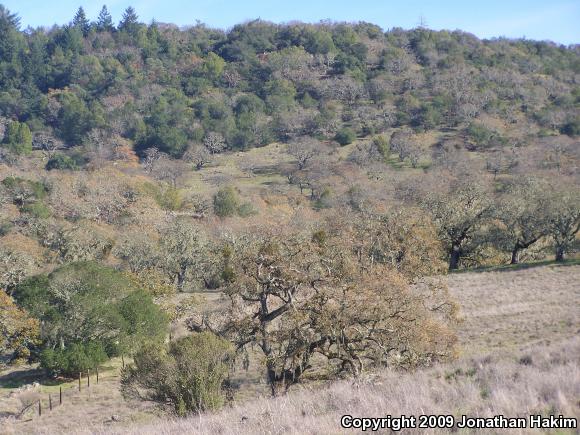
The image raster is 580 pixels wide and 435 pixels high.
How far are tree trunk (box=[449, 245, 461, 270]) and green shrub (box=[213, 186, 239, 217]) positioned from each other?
81.6 feet

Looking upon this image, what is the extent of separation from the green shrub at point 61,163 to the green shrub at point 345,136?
127 ft

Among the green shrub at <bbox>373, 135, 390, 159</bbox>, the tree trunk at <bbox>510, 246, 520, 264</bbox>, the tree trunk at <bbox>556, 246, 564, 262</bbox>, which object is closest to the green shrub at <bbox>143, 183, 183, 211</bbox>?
the green shrub at <bbox>373, 135, 390, 159</bbox>

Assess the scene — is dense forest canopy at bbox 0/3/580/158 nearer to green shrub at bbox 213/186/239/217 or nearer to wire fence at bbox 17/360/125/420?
green shrub at bbox 213/186/239/217

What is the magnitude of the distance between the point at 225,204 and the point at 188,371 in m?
48.9

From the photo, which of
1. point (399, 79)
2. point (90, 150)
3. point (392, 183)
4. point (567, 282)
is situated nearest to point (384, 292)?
point (567, 282)

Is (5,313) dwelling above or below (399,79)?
below

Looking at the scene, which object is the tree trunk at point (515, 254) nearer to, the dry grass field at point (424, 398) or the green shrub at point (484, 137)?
the dry grass field at point (424, 398)

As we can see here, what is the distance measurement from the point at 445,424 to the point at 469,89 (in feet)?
353

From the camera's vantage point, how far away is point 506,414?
7.45 metres

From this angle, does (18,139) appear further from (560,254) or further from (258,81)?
(560,254)

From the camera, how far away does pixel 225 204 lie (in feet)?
207

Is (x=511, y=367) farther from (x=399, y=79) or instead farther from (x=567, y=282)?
(x=399, y=79)

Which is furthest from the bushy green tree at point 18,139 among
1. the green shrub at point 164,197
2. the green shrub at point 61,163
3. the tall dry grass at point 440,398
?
the tall dry grass at point 440,398

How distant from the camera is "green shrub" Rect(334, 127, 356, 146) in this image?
302 feet
